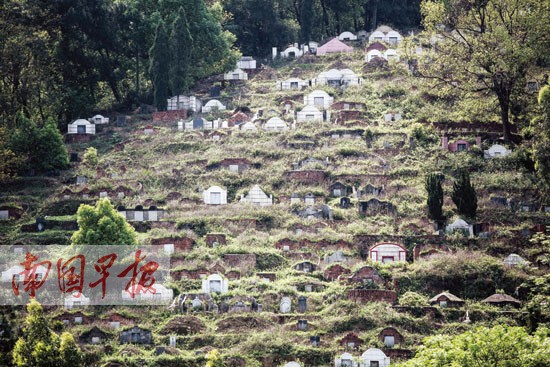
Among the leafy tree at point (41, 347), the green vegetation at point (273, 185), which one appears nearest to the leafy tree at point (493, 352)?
the green vegetation at point (273, 185)

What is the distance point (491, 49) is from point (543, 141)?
9975 millimetres

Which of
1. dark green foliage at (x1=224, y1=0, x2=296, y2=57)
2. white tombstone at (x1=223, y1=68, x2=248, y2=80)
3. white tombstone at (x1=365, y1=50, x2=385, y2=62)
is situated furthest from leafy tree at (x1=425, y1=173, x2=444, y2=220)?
dark green foliage at (x1=224, y1=0, x2=296, y2=57)

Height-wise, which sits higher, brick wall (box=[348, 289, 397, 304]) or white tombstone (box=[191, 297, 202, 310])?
brick wall (box=[348, 289, 397, 304])

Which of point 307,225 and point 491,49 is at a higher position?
point 491,49

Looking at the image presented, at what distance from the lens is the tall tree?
91.5 m

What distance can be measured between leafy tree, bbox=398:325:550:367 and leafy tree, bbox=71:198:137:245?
2171 cm

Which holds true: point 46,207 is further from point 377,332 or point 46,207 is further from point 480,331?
point 480,331

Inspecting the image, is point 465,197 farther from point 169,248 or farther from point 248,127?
point 248,127

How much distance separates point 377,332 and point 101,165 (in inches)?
1059

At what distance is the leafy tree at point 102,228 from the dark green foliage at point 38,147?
1381 cm

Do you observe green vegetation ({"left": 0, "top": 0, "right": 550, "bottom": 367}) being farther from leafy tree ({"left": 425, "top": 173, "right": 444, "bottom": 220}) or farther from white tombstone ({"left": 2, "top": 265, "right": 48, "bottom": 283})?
white tombstone ({"left": 2, "top": 265, "right": 48, "bottom": 283})

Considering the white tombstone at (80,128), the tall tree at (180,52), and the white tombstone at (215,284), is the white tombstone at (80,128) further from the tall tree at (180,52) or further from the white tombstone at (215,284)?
the white tombstone at (215,284)

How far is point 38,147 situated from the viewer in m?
84.0

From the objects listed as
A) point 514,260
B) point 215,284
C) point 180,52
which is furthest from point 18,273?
point 180,52
